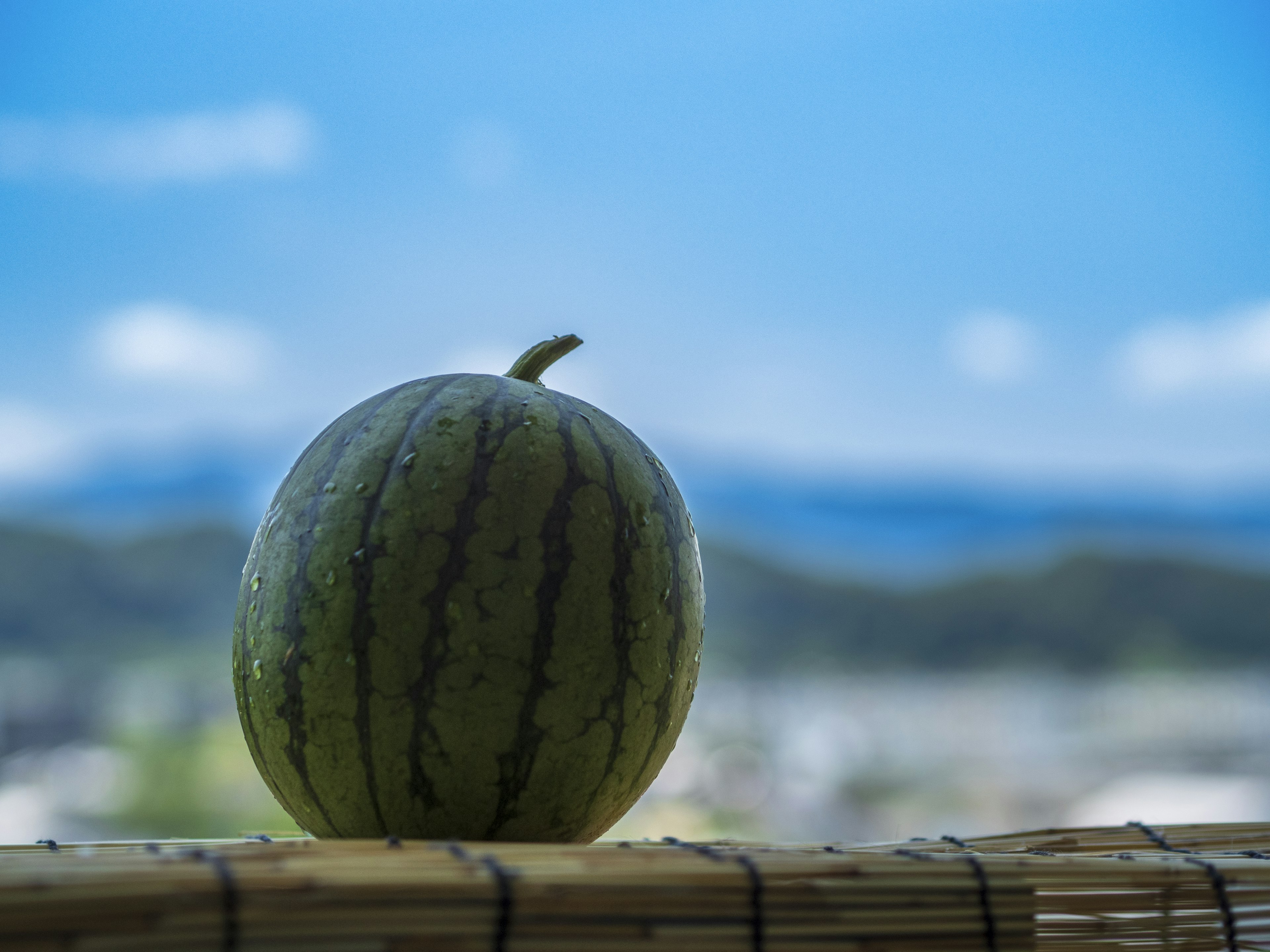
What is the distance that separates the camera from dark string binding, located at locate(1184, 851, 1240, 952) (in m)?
0.71

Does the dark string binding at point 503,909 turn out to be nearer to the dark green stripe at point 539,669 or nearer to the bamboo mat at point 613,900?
the bamboo mat at point 613,900

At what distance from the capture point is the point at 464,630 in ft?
2.60

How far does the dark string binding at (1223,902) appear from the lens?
711 millimetres

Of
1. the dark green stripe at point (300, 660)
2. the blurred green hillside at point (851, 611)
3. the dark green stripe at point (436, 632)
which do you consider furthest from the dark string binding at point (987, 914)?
the blurred green hillside at point (851, 611)

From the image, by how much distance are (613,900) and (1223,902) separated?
0.46 meters

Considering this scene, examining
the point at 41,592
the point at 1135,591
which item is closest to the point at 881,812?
the point at 1135,591

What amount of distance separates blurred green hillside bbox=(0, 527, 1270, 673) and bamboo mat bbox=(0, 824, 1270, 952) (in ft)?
20.1

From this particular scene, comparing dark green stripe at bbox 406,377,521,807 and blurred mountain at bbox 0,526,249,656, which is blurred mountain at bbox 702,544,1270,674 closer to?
blurred mountain at bbox 0,526,249,656

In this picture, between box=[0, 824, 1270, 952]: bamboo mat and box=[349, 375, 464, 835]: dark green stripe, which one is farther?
box=[349, 375, 464, 835]: dark green stripe

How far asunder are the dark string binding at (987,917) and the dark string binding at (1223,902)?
0.19 metres

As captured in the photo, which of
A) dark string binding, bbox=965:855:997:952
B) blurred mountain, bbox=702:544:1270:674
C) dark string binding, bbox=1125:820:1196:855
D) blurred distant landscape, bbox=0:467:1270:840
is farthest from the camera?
blurred mountain, bbox=702:544:1270:674

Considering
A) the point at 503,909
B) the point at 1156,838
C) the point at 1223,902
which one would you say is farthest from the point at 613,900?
the point at 1156,838

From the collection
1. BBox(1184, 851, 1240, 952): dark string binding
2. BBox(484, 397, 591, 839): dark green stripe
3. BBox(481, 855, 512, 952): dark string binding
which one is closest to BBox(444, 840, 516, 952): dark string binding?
BBox(481, 855, 512, 952): dark string binding

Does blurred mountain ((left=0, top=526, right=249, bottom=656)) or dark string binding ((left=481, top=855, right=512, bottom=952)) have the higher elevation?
blurred mountain ((left=0, top=526, right=249, bottom=656))
